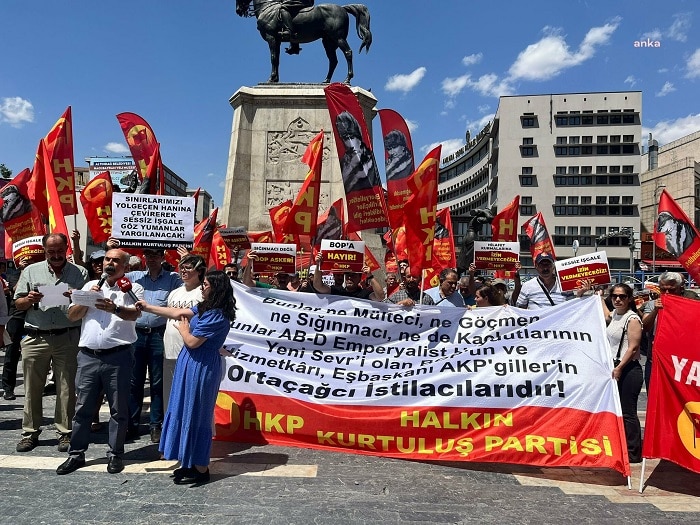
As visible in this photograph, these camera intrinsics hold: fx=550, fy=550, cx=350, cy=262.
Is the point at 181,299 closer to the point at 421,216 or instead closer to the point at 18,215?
the point at 421,216

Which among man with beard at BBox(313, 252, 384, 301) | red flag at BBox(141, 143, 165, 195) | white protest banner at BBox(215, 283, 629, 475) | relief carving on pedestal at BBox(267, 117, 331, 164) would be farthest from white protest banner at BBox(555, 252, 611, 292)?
relief carving on pedestal at BBox(267, 117, 331, 164)

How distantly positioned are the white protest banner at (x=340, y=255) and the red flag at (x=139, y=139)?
169 inches

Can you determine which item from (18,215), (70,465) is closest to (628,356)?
(70,465)

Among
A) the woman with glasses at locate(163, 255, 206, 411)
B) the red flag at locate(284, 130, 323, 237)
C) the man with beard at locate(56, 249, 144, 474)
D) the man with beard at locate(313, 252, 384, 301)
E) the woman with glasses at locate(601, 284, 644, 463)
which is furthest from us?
the red flag at locate(284, 130, 323, 237)

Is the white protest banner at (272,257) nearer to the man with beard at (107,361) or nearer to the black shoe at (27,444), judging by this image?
the man with beard at (107,361)

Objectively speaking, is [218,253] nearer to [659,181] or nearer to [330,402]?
[330,402]

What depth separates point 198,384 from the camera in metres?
4.44

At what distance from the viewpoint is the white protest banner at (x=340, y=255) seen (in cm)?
722

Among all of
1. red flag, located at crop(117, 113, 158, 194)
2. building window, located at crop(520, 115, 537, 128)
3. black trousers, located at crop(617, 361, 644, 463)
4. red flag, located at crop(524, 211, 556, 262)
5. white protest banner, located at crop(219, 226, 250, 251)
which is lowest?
black trousers, located at crop(617, 361, 644, 463)

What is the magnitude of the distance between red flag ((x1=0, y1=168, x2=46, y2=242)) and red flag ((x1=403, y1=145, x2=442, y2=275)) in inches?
232

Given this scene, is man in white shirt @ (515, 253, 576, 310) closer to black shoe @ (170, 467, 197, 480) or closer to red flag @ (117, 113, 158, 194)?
black shoe @ (170, 467, 197, 480)

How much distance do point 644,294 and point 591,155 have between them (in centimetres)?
5839

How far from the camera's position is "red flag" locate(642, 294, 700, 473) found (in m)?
4.50

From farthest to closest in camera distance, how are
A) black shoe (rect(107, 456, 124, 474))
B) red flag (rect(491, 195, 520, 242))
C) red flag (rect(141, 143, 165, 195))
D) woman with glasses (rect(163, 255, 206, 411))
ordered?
red flag (rect(491, 195, 520, 242))
red flag (rect(141, 143, 165, 195))
woman with glasses (rect(163, 255, 206, 411))
black shoe (rect(107, 456, 124, 474))
